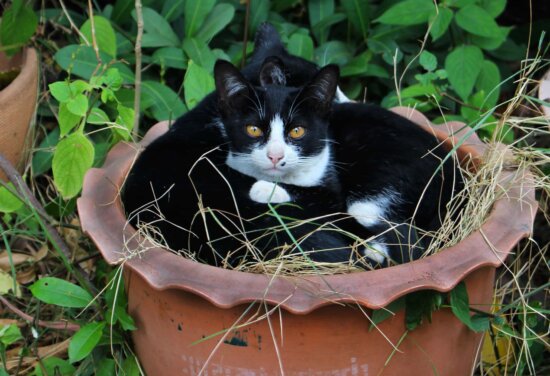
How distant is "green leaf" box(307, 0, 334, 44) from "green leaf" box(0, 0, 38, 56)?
1.13 metres

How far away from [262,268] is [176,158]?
466 millimetres

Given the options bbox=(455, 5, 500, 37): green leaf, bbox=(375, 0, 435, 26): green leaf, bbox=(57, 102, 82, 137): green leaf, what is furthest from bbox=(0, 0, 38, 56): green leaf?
bbox=(455, 5, 500, 37): green leaf

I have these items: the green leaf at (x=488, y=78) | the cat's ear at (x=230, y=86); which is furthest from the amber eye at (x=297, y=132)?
the green leaf at (x=488, y=78)

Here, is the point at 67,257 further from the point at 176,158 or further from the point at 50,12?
the point at 50,12

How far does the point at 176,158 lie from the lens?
208 centimetres

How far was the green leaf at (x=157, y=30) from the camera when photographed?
3.08 metres

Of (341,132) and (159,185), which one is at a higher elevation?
(159,185)

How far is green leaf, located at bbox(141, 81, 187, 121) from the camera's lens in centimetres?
293

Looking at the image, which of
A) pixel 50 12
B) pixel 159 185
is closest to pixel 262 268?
pixel 159 185

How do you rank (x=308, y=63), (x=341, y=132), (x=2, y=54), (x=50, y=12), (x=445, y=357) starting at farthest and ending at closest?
(x=50, y=12)
(x=2, y=54)
(x=308, y=63)
(x=341, y=132)
(x=445, y=357)

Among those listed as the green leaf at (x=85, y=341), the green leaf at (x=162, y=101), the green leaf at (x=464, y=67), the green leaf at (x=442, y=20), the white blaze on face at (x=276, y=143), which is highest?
the white blaze on face at (x=276, y=143)

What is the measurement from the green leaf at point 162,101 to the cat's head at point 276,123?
2.51 ft

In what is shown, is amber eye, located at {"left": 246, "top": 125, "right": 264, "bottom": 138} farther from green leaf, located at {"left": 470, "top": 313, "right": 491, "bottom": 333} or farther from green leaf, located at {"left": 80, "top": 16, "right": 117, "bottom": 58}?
green leaf, located at {"left": 80, "top": 16, "right": 117, "bottom": 58}

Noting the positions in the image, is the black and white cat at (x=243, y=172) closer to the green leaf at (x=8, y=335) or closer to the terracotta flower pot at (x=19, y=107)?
the green leaf at (x=8, y=335)
